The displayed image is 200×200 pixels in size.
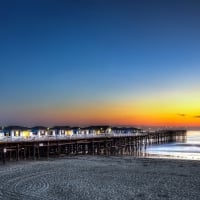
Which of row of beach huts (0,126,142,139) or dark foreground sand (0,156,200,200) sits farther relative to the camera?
row of beach huts (0,126,142,139)

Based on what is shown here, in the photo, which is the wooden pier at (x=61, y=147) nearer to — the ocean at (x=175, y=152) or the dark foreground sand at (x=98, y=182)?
the ocean at (x=175, y=152)

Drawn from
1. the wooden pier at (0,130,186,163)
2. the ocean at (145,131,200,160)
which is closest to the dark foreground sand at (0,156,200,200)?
the wooden pier at (0,130,186,163)

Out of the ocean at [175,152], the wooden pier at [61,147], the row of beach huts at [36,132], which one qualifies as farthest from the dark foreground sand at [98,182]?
the ocean at [175,152]

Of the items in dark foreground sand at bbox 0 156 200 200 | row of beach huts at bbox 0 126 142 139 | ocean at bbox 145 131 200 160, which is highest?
row of beach huts at bbox 0 126 142 139

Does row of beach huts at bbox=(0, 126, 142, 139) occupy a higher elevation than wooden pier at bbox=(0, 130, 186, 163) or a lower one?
higher

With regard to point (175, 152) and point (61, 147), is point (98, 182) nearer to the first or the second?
point (61, 147)

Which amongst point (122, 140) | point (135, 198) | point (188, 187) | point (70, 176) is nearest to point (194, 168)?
point (188, 187)

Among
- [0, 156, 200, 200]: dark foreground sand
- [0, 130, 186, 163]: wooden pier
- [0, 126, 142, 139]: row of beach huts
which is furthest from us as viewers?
[0, 126, 142, 139]: row of beach huts

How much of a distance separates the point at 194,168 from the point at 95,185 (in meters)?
13.0

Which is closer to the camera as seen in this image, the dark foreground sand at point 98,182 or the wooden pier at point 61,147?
the dark foreground sand at point 98,182

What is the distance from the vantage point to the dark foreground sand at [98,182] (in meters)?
20.1

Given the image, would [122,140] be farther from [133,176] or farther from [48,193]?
[48,193]

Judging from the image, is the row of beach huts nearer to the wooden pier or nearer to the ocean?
the wooden pier

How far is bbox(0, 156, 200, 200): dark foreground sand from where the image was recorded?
20094 mm
